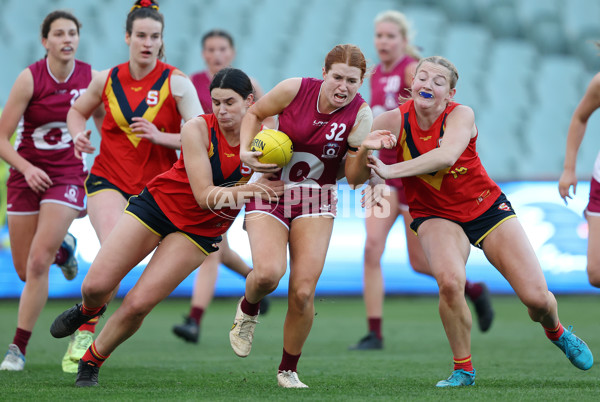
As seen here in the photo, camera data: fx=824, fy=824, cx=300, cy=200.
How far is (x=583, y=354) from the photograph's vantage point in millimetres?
5039

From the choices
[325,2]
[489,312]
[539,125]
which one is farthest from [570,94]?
[489,312]

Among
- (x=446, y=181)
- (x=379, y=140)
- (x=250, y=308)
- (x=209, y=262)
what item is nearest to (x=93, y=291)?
(x=250, y=308)

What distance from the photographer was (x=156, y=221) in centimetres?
485

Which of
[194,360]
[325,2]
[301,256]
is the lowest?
[194,360]

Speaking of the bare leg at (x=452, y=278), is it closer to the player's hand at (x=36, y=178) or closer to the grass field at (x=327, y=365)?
the grass field at (x=327, y=365)

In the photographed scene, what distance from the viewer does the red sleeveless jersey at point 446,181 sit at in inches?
196

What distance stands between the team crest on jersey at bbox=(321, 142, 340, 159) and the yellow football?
21cm

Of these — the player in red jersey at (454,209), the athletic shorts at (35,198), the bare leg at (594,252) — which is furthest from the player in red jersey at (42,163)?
the bare leg at (594,252)

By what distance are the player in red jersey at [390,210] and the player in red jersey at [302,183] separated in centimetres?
232

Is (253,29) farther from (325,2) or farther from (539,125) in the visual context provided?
(539,125)

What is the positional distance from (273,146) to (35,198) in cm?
241

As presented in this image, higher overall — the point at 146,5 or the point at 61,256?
the point at 146,5

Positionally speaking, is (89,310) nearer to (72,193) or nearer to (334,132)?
(72,193)

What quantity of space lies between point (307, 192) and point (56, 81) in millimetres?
2408
